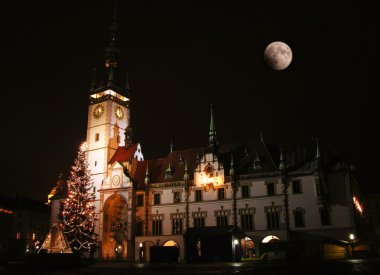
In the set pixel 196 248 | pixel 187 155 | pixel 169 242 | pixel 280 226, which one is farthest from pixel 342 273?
pixel 187 155

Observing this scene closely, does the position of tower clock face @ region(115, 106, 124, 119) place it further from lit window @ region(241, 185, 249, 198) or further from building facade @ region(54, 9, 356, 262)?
lit window @ region(241, 185, 249, 198)

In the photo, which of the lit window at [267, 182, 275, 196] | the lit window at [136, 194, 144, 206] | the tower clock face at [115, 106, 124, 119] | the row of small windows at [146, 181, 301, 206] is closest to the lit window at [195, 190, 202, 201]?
the row of small windows at [146, 181, 301, 206]

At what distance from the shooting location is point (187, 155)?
65125mm

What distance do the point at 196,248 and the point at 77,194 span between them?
22.1 m

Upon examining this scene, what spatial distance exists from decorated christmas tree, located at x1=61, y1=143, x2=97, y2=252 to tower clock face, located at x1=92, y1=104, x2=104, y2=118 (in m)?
12.8

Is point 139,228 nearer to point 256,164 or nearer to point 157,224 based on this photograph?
point 157,224

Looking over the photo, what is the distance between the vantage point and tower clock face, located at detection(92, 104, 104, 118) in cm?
7344

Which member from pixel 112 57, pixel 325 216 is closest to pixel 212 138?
pixel 325 216

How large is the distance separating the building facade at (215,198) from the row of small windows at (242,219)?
0.43 ft

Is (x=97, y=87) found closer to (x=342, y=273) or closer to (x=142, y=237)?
(x=142, y=237)

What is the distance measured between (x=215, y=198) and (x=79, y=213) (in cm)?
2010

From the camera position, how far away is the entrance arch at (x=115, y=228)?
205 feet

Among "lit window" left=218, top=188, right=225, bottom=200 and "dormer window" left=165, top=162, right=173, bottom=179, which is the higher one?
"dormer window" left=165, top=162, right=173, bottom=179

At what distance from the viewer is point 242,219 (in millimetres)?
54688
